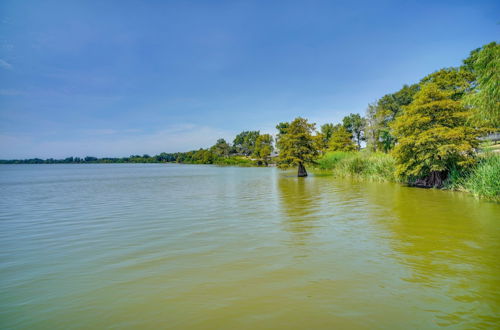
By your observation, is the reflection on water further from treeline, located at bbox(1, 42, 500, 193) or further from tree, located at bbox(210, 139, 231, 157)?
tree, located at bbox(210, 139, 231, 157)

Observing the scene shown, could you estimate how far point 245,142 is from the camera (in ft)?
436

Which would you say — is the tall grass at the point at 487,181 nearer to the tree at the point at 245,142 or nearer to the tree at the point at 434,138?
the tree at the point at 434,138

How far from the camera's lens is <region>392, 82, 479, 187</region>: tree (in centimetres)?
1670

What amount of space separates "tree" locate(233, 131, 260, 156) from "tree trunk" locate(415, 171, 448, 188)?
365ft

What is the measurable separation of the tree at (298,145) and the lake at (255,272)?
73.5 ft

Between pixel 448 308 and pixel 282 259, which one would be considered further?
pixel 282 259

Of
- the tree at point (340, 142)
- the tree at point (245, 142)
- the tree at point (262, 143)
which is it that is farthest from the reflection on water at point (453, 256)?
the tree at point (245, 142)

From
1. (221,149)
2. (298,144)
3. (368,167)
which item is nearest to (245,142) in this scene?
(221,149)

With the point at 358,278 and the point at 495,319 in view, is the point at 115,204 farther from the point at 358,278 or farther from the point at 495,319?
the point at 495,319

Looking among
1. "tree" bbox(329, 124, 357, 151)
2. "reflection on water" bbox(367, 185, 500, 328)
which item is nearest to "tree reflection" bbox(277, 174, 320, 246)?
"reflection on water" bbox(367, 185, 500, 328)

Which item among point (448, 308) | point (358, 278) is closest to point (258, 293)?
point (358, 278)

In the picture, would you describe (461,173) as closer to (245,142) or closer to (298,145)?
(298,145)

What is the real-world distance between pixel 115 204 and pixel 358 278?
44.8 feet

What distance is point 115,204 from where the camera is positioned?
14.6 meters
